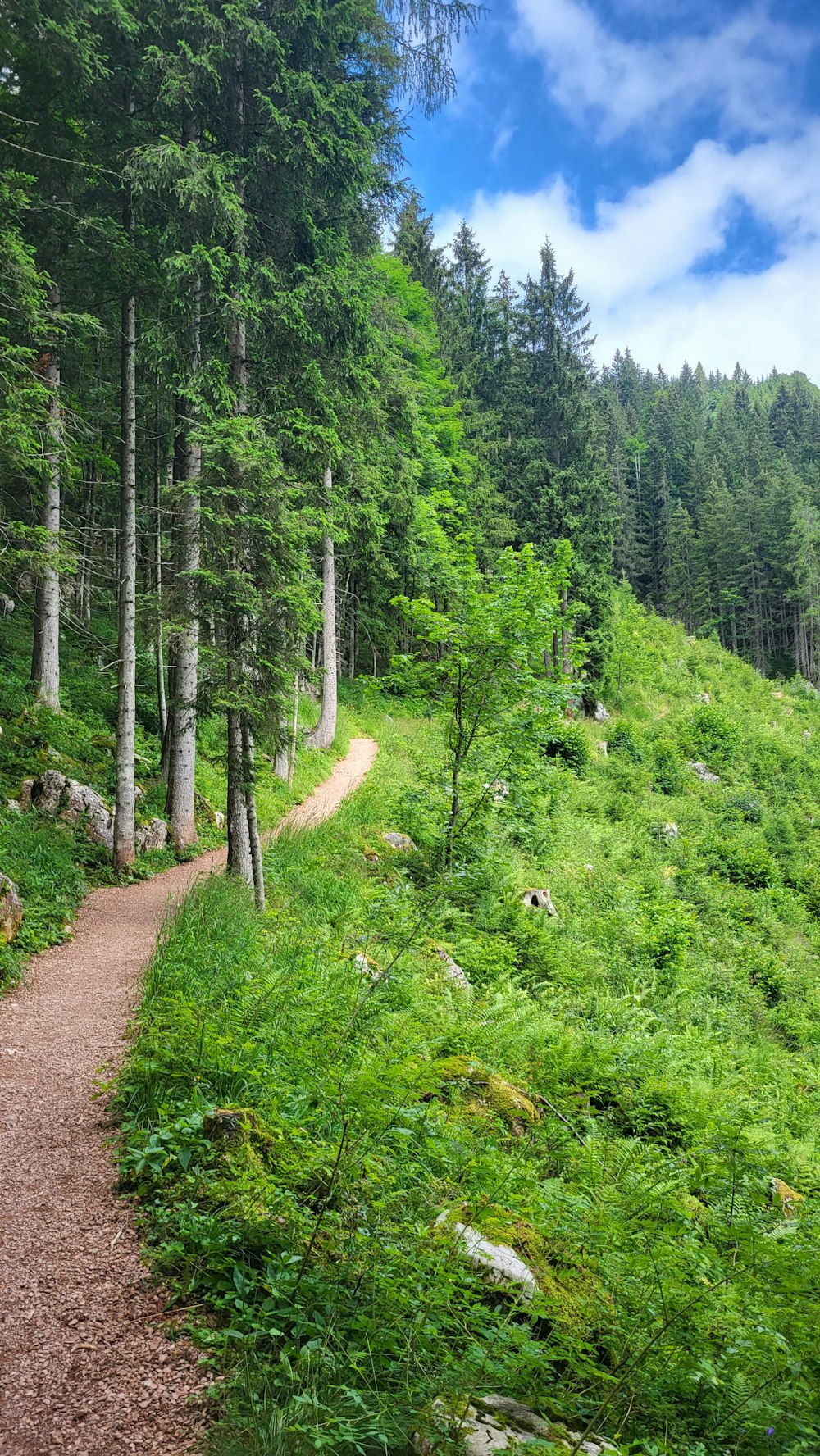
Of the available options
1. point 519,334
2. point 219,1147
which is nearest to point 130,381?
point 219,1147

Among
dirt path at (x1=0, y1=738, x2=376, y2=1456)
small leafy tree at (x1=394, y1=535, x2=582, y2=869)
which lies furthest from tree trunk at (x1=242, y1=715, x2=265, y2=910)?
dirt path at (x1=0, y1=738, x2=376, y2=1456)

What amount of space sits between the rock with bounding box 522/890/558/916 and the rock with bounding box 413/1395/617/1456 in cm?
869

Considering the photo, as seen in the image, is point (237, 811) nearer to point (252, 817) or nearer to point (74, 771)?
point (252, 817)

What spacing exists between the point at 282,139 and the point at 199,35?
1.71 m

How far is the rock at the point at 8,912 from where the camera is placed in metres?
7.00

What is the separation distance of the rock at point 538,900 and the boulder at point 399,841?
1.99m

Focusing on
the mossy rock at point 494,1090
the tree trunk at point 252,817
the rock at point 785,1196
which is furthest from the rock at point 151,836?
the rock at point 785,1196

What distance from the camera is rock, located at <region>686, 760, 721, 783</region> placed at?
24.8 m

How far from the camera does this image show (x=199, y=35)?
1055 centimetres

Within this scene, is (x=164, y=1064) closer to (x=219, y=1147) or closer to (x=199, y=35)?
(x=219, y=1147)

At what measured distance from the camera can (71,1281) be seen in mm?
2938

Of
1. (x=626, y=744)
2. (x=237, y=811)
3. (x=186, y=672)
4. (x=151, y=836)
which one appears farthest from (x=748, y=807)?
(x=237, y=811)

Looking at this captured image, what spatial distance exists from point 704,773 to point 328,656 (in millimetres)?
14731

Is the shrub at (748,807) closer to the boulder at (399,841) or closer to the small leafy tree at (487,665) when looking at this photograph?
the boulder at (399,841)
